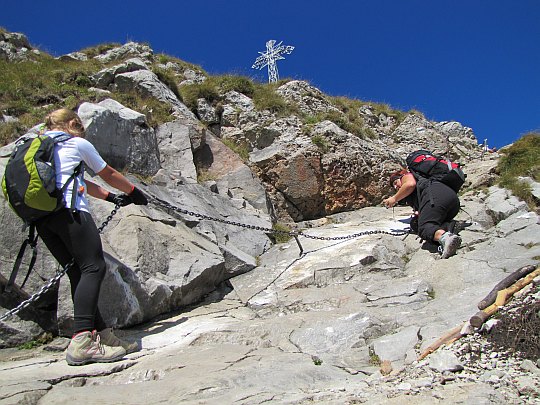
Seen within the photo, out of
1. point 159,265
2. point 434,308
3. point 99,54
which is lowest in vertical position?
point 434,308

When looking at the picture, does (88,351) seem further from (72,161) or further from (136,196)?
(72,161)

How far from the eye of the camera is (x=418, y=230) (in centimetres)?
696

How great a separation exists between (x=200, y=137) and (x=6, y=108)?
13.1ft

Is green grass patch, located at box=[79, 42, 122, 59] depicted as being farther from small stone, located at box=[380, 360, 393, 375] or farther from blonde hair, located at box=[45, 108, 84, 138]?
small stone, located at box=[380, 360, 393, 375]

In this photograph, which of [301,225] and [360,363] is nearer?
[360,363]

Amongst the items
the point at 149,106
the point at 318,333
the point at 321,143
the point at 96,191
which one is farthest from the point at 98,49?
the point at 318,333

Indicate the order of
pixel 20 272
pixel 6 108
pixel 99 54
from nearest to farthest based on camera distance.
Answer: pixel 20 272 < pixel 6 108 < pixel 99 54

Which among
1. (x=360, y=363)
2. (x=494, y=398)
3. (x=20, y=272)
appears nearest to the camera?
(x=494, y=398)

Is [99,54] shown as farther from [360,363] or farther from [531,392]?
[531,392]

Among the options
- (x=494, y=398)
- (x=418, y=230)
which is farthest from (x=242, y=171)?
(x=494, y=398)

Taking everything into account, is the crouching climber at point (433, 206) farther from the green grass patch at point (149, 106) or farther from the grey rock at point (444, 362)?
the green grass patch at point (149, 106)

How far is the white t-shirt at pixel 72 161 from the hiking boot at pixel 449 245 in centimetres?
464

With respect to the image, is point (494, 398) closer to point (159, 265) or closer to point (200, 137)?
point (159, 265)

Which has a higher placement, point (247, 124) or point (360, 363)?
point (247, 124)
